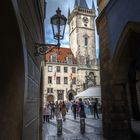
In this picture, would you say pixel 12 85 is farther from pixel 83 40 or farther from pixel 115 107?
pixel 83 40

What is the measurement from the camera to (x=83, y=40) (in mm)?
51375

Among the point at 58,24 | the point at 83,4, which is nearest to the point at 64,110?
the point at 58,24

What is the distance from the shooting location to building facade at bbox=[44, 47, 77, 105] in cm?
4544

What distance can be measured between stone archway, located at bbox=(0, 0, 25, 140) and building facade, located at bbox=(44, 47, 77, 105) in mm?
41805

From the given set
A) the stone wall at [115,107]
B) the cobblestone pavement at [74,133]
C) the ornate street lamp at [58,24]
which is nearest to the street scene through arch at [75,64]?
the cobblestone pavement at [74,133]

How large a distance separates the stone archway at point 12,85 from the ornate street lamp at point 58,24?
2795mm

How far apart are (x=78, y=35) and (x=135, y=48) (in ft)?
145

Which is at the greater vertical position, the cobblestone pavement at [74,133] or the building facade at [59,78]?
the building facade at [59,78]

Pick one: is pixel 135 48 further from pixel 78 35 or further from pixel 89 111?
pixel 78 35

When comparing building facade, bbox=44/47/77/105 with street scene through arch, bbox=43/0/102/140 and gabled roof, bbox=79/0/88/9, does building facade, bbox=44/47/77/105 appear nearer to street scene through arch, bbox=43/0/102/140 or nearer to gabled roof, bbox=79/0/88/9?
street scene through arch, bbox=43/0/102/140

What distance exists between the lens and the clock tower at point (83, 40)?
48.9 m

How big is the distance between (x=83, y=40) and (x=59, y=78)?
11.2 meters

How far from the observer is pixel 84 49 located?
50.7 metres

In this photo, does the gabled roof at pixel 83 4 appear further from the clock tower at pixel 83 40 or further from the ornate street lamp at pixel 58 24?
the ornate street lamp at pixel 58 24
